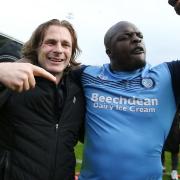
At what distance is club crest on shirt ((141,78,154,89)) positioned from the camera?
11.0 ft

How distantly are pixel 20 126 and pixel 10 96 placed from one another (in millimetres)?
211

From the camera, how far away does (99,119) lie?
3.34 meters

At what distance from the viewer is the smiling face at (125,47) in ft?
11.3

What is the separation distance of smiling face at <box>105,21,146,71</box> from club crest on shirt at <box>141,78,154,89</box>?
12 cm

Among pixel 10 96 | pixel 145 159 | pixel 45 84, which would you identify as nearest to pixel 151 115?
pixel 145 159

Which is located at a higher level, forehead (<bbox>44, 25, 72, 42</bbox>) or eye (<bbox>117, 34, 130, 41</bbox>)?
forehead (<bbox>44, 25, 72, 42</bbox>)

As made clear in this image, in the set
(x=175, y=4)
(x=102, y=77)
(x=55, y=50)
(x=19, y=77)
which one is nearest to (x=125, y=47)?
(x=102, y=77)

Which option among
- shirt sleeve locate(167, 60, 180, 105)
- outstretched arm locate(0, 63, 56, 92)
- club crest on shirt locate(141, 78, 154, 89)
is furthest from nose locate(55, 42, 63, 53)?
outstretched arm locate(0, 63, 56, 92)

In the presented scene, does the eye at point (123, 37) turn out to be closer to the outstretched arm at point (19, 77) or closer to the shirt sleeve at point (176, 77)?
the shirt sleeve at point (176, 77)

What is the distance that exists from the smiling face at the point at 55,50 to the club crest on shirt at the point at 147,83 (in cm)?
58

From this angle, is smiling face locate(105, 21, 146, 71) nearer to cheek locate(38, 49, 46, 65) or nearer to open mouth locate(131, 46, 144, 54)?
open mouth locate(131, 46, 144, 54)

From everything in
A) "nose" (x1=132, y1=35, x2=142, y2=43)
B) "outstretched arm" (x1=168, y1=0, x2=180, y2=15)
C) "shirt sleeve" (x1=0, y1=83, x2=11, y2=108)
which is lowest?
"shirt sleeve" (x1=0, y1=83, x2=11, y2=108)

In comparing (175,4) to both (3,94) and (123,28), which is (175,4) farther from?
(3,94)

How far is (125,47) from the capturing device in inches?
137
